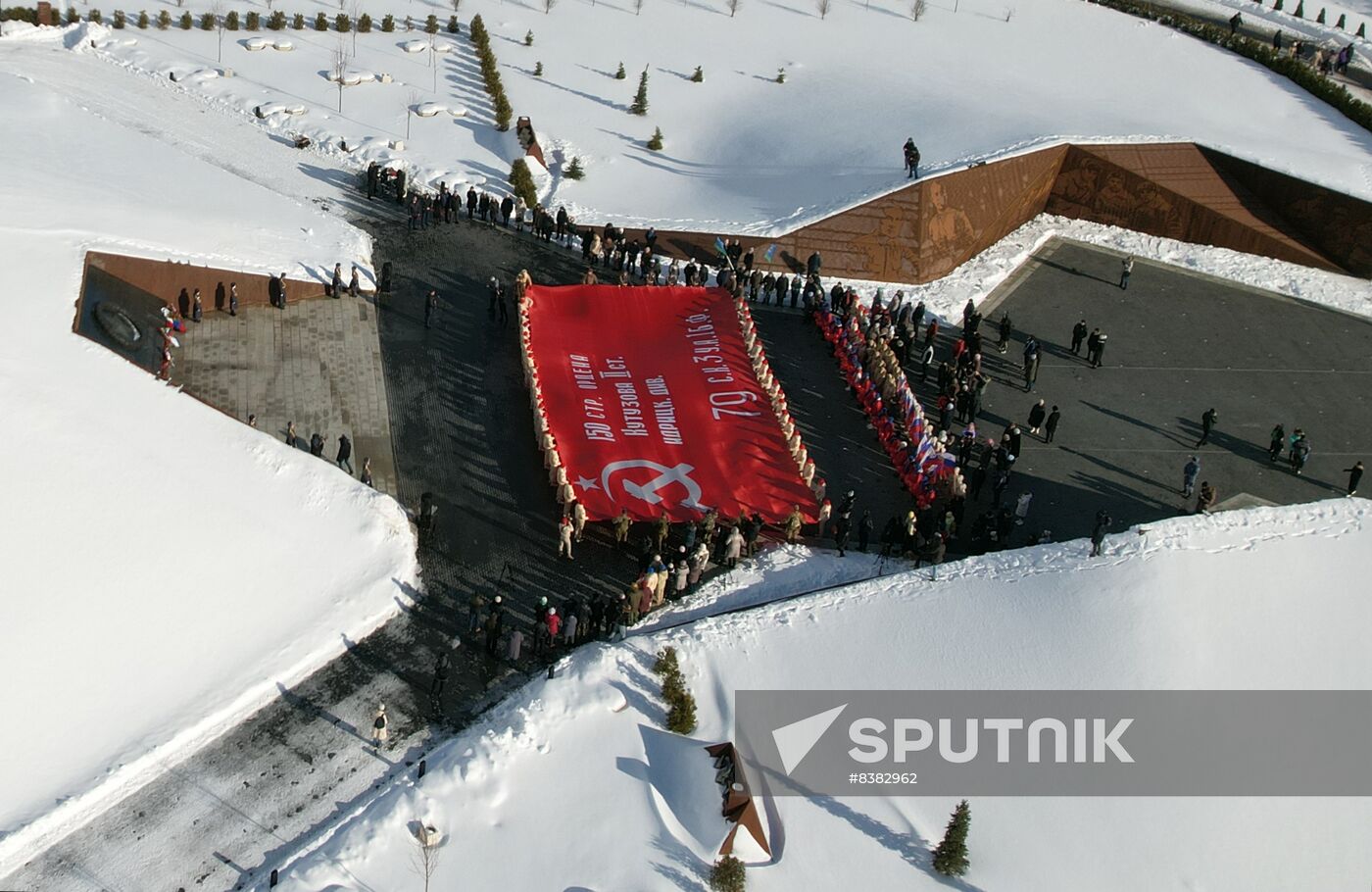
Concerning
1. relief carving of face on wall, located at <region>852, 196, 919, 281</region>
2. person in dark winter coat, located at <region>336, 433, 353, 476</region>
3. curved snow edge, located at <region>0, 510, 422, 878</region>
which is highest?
relief carving of face on wall, located at <region>852, 196, 919, 281</region>

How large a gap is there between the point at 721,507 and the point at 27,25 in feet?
97.1

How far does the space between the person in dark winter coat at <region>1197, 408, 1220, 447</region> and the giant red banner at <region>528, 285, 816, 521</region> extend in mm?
10147

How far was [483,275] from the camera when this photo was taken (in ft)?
129

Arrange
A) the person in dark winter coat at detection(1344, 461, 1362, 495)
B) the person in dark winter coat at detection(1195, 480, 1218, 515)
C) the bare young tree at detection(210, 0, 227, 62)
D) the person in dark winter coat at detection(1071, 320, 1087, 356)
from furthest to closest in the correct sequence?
the bare young tree at detection(210, 0, 227, 62) → the person in dark winter coat at detection(1071, 320, 1087, 356) → the person in dark winter coat at detection(1344, 461, 1362, 495) → the person in dark winter coat at detection(1195, 480, 1218, 515)

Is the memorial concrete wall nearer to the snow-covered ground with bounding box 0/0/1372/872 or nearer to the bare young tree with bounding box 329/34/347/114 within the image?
the snow-covered ground with bounding box 0/0/1372/872

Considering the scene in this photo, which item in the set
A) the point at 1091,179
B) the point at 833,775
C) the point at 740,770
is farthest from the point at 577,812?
the point at 1091,179

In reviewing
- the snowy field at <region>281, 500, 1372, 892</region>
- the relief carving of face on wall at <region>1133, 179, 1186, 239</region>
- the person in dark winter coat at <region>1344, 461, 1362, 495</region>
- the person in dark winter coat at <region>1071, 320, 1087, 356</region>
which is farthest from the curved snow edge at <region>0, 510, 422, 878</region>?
the relief carving of face on wall at <region>1133, 179, 1186, 239</region>

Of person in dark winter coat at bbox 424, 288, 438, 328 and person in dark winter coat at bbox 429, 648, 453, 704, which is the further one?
person in dark winter coat at bbox 424, 288, 438, 328

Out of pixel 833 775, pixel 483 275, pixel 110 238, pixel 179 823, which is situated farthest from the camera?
pixel 483 275

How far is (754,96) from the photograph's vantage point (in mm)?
48719

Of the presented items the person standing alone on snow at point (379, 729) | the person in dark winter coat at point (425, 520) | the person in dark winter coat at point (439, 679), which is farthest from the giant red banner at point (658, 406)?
the person standing alone on snow at point (379, 729)

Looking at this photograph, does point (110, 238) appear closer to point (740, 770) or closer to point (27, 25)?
point (27, 25)

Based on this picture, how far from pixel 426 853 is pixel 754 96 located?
1213 inches

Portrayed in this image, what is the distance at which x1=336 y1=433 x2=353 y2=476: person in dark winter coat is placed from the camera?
102 feet
